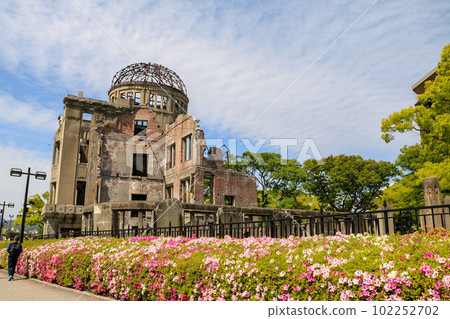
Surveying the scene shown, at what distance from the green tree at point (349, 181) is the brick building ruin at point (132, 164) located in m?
10.0

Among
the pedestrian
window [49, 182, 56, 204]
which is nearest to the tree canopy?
window [49, 182, 56, 204]

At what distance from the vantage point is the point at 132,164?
118 ft

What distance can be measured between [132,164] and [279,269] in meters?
32.1

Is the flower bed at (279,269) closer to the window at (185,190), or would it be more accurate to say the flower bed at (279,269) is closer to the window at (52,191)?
the window at (185,190)

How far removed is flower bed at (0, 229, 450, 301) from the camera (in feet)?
15.2

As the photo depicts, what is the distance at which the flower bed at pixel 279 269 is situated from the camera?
462 centimetres

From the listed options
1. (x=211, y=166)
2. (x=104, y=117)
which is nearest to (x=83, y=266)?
(x=211, y=166)

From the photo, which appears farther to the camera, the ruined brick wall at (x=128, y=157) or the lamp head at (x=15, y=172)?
the ruined brick wall at (x=128, y=157)

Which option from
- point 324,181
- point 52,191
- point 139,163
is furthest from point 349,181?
point 52,191

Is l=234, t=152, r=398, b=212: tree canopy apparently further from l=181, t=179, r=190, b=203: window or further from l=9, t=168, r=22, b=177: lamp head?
l=9, t=168, r=22, b=177: lamp head

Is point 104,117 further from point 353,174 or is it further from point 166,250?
point 166,250

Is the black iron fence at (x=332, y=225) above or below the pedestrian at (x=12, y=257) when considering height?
above

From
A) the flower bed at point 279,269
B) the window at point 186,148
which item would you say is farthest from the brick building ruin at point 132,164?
the flower bed at point 279,269

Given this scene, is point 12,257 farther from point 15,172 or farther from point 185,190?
point 185,190
